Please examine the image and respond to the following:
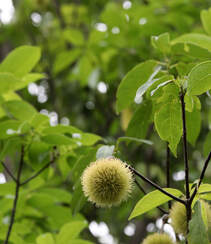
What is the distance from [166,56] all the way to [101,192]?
0.78 metres

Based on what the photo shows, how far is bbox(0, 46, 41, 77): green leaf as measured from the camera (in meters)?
2.12

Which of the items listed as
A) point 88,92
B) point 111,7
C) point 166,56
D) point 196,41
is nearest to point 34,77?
point 166,56

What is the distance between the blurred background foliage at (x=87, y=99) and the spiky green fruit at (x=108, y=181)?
0.51ft

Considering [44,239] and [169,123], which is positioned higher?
[169,123]

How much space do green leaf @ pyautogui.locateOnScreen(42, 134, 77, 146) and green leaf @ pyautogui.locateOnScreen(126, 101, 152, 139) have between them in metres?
0.27

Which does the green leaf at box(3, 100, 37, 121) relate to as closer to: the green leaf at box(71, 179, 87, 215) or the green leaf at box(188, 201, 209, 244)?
the green leaf at box(71, 179, 87, 215)

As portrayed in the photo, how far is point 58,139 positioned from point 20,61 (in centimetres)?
54

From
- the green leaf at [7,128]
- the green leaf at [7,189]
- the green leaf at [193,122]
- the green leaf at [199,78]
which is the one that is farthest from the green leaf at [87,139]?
the green leaf at [199,78]

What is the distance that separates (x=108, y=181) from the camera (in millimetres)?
1425

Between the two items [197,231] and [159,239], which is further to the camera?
[159,239]

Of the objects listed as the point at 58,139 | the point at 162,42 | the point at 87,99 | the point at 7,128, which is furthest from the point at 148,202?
the point at 87,99

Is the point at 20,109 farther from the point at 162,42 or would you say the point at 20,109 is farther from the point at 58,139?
the point at 162,42

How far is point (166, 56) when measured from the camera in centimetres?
191

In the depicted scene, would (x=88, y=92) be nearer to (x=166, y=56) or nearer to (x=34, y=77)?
(x=34, y=77)
